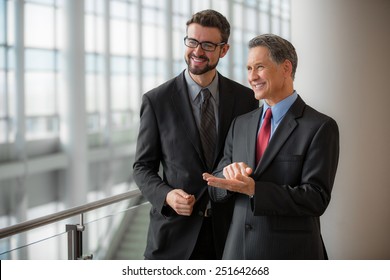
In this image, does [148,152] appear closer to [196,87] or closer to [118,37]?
[196,87]

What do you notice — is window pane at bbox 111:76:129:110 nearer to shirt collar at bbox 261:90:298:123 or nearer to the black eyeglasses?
the black eyeglasses

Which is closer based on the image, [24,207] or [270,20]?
[24,207]

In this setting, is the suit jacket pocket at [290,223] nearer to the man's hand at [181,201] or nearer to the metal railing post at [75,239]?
the man's hand at [181,201]

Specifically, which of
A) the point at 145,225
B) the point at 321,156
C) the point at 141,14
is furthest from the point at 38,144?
the point at 321,156

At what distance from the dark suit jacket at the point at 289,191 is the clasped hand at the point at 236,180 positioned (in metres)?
0.04

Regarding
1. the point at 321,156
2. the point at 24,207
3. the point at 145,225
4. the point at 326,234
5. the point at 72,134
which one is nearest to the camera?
the point at 321,156

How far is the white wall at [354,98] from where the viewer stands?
198 inches

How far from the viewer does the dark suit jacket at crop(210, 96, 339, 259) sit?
173 centimetres

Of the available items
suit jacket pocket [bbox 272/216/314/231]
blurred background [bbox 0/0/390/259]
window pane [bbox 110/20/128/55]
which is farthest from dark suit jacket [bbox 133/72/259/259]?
window pane [bbox 110/20/128/55]

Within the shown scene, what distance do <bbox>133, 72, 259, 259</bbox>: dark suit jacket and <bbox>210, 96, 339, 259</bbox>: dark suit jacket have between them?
263 mm

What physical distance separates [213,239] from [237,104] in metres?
0.53

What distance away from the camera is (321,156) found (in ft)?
5.72

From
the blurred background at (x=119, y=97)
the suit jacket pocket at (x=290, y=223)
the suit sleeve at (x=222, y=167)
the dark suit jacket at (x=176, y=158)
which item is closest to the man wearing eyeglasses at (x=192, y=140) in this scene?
the dark suit jacket at (x=176, y=158)
